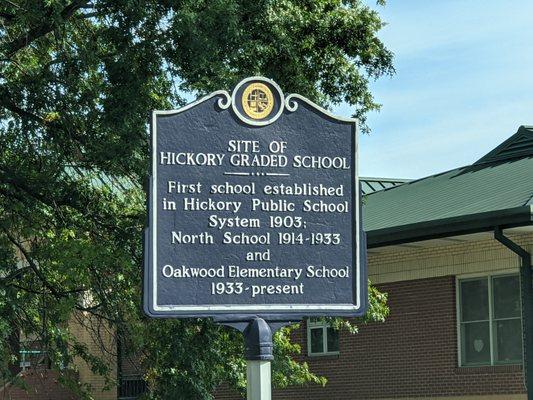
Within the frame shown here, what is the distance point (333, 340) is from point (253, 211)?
66.5 feet

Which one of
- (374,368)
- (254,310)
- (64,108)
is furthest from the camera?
(374,368)

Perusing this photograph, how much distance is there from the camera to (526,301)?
2270cm

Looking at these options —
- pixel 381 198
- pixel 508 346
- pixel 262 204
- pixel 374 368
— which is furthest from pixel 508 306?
pixel 262 204

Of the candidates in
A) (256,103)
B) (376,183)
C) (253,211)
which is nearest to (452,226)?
(376,183)

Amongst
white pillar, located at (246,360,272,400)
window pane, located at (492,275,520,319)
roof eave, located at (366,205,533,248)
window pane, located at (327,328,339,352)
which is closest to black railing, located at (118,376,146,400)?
window pane, located at (327,328,339,352)

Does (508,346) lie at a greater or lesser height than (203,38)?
lesser

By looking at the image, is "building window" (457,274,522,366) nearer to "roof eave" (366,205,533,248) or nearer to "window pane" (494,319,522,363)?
"window pane" (494,319,522,363)

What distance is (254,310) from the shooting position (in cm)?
870

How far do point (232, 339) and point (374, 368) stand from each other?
9.73 meters

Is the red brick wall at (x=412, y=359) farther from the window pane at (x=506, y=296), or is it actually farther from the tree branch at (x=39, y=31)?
the tree branch at (x=39, y=31)

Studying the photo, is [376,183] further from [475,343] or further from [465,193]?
[475,343]

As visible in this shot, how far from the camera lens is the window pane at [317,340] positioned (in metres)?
29.1

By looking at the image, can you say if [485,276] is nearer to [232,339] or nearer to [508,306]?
[508,306]

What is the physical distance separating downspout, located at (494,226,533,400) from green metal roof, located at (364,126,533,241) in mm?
694
